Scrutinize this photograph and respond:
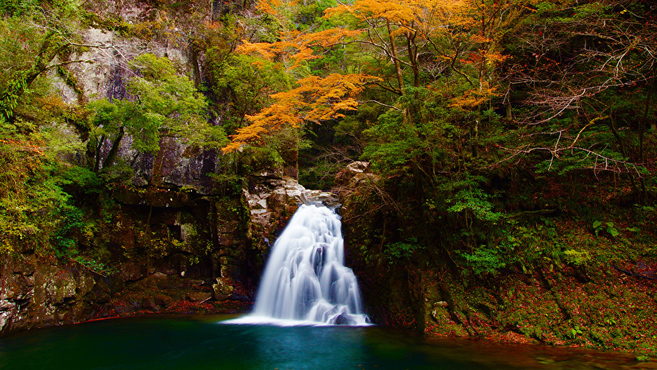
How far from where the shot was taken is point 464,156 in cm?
816

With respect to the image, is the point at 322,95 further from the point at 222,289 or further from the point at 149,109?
the point at 222,289

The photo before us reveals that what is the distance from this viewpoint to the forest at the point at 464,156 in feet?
22.0

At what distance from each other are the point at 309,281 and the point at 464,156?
5805 mm

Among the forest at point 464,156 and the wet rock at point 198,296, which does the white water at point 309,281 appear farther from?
the wet rock at point 198,296

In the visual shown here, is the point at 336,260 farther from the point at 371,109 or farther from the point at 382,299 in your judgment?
the point at 371,109

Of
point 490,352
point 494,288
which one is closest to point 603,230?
point 494,288

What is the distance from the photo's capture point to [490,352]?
592cm

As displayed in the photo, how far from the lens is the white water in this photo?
923 cm

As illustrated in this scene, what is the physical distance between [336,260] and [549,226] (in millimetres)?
5811

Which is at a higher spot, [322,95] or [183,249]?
[322,95]

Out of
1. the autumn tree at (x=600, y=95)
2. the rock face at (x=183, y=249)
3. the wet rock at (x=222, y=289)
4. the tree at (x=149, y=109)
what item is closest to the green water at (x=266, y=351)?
the rock face at (x=183, y=249)

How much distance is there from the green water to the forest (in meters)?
0.81

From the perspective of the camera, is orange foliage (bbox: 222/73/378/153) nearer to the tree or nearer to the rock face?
the tree

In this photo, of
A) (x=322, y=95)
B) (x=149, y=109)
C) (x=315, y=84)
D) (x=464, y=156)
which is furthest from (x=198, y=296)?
(x=464, y=156)
